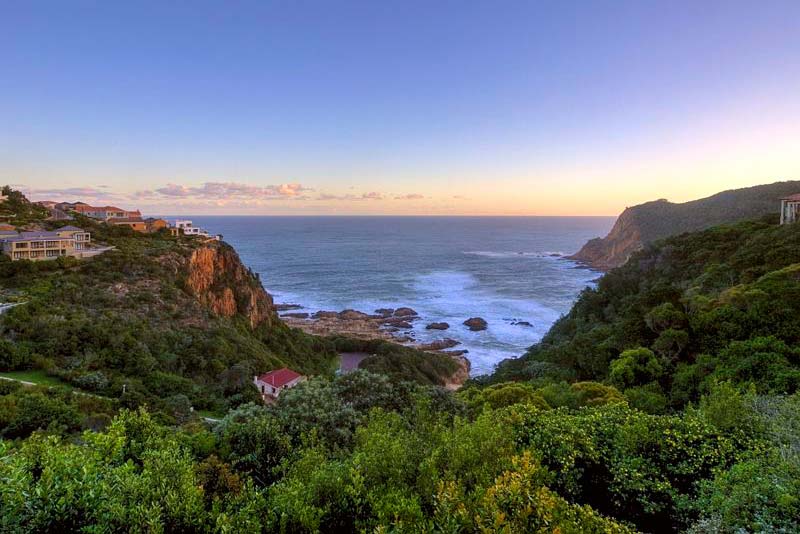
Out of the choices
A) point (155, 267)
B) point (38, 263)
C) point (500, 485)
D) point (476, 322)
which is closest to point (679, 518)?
point (500, 485)

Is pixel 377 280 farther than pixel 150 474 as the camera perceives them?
Yes

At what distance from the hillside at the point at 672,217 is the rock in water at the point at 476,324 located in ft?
129

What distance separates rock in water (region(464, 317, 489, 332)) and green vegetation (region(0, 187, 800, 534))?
2241 cm

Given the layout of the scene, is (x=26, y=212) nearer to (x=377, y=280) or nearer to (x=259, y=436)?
(x=377, y=280)

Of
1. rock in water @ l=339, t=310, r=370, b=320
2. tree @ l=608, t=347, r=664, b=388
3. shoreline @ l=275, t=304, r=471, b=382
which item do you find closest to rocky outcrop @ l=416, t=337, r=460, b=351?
shoreline @ l=275, t=304, r=471, b=382

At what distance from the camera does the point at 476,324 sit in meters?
49.5

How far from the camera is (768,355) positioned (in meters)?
14.6

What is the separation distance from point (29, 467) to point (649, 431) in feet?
35.6

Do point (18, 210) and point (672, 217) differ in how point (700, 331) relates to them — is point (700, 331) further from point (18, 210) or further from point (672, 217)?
point (672, 217)

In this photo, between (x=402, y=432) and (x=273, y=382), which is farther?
(x=273, y=382)

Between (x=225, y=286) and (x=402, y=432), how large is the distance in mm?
32466

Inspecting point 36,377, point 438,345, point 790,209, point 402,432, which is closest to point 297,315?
point 438,345

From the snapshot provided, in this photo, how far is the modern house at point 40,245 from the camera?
1218 inches

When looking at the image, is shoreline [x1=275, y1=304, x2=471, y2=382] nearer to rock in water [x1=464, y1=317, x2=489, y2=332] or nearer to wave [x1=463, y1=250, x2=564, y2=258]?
rock in water [x1=464, y1=317, x2=489, y2=332]
